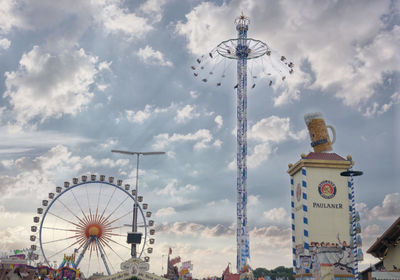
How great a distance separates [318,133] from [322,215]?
9.08 meters

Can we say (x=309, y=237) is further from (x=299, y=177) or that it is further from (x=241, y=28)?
(x=241, y=28)

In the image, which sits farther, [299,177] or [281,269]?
[281,269]

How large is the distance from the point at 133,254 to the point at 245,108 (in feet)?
80.0

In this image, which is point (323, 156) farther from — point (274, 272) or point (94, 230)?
point (274, 272)

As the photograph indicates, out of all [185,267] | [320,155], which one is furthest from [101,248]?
[320,155]

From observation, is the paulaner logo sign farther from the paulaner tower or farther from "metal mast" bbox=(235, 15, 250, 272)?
"metal mast" bbox=(235, 15, 250, 272)

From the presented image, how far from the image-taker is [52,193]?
6150cm

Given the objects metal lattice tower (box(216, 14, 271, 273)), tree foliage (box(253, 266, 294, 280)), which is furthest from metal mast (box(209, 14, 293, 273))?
tree foliage (box(253, 266, 294, 280))

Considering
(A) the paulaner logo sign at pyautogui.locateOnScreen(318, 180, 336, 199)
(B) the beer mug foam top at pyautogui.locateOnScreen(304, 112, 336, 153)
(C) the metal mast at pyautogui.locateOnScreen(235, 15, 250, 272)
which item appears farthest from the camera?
(C) the metal mast at pyautogui.locateOnScreen(235, 15, 250, 272)

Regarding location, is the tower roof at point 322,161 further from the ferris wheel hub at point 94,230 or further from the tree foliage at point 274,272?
the tree foliage at point 274,272

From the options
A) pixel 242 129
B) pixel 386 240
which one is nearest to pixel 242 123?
pixel 242 129

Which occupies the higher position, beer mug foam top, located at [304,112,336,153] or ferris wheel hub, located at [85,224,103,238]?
beer mug foam top, located at [304,112,336,153]

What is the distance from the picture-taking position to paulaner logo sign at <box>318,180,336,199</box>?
4750cm

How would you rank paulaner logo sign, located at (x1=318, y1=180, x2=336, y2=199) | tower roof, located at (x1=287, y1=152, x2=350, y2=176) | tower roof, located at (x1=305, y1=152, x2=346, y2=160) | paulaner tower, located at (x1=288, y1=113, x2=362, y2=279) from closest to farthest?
paulaner tower, located at (x1=288, y1=113, x2=362, y2=279), paulaner logo sign, located at (x1=318, y1=180, x2=336, y2=199), tower roof, located at (x1=287, y1=152, x2=350, y2=176), tower roof, located at (x1=305, y1=152, x2=346, y2=160)
